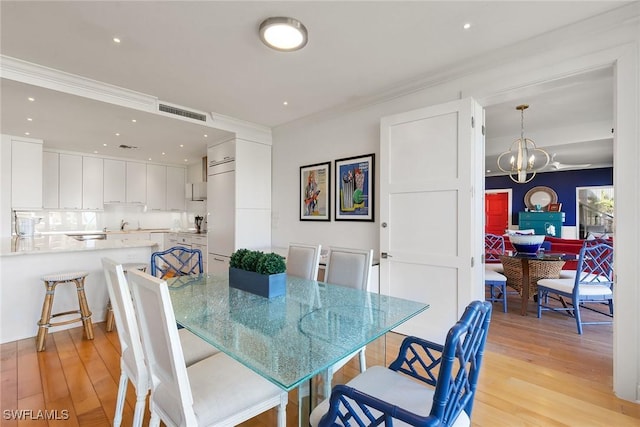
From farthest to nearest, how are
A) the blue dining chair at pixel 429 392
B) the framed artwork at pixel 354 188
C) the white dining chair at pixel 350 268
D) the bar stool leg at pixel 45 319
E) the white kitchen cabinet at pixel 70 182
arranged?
the white kitchen cabinet at pixel 70 182 < the framed artwork at pixel 354 188 < the bar stool leg at pixel 45 319 < the white dining chair at pixel 350 268 < the blue dining chair at pixel 429 392

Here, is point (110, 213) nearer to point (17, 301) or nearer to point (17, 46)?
point (17, 301)

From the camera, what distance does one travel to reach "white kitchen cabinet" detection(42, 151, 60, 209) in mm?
5133

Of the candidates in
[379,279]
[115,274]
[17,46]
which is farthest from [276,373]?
[17,46]

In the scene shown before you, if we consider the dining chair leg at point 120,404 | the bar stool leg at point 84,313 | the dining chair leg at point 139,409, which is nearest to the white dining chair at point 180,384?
the dining chair leg at point 139,409

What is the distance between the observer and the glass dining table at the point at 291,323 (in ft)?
3.53

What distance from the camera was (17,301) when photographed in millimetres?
2781

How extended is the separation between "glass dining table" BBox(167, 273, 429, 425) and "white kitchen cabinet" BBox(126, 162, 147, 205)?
195 inches

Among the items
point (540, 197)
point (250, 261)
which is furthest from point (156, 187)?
point (540, 197)

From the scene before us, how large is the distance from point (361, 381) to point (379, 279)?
72.7 inches

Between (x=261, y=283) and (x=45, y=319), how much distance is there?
227cm

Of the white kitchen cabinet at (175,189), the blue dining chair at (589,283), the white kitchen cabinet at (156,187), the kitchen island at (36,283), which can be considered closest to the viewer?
the kitchen island at (36,283)

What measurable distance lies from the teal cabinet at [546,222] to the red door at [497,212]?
75 centimetres

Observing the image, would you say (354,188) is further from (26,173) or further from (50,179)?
(50,179)

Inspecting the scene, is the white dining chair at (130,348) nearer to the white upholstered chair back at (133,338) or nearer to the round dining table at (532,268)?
the white upholstered chair back at (133,338)
